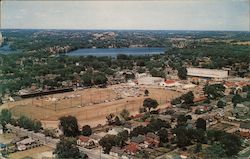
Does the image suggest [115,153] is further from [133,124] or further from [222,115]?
[222,115]

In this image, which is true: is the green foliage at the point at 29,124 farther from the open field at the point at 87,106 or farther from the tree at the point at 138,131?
the tree at the point at 138,131

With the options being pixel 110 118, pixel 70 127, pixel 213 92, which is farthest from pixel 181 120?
pixel 213 92

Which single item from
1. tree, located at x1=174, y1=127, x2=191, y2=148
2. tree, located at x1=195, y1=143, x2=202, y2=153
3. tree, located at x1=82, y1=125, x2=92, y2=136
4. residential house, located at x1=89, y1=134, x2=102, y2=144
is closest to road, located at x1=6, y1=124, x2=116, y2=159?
residential house, located at x1=89, y1=134, x2=102, y2=144

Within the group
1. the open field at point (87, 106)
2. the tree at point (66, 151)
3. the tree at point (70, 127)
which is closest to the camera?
the tree at point (66, 151)

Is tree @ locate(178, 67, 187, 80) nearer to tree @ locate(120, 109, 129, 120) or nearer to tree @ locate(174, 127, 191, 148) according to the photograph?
tree @ locate(120, 109, 129, 120)

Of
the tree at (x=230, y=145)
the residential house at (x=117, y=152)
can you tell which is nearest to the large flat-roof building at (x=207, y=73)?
the tree at (x=230, y=145)

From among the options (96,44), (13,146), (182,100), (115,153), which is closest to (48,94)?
(182,100)
